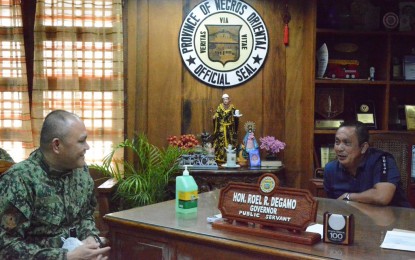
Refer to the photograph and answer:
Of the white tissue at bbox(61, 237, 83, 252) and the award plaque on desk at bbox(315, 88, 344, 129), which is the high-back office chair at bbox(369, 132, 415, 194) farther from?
the white tissue at bbox(61, 237, 83, 252)

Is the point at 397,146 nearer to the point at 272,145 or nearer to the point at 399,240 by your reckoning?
the point at 272,145

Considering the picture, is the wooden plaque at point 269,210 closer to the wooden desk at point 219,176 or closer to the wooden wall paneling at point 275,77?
the wooden desk at point 219,176

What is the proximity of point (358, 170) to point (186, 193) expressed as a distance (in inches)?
42.2

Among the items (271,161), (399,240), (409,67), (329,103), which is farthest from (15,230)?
(409,67)

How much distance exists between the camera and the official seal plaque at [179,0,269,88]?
13.8 feet

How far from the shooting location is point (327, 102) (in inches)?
164

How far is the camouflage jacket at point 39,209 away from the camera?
189 cm

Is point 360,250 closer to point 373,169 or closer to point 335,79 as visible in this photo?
point 373,169

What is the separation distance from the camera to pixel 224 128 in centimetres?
402

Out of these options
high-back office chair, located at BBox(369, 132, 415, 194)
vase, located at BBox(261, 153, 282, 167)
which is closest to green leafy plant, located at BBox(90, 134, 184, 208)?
vase, located at BBox(261, 153, 282, 167)

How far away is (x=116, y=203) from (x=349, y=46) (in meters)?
2.27

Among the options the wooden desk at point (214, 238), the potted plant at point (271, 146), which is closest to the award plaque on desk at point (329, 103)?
the potted plant at point (271, 146)

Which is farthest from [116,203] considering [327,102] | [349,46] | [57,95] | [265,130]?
[349,46]

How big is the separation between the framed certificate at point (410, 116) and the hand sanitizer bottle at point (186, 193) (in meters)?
2.52
